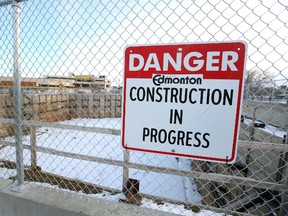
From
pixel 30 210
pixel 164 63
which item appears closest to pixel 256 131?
pixel 164 63

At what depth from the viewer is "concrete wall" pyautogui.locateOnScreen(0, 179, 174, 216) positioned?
146 cm

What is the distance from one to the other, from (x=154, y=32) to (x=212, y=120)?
721 mm

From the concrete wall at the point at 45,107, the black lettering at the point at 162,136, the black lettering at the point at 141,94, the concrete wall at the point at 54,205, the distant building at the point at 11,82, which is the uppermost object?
the black lettering at the point at 141,94

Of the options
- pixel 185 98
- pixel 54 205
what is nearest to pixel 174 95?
pixel 185 98

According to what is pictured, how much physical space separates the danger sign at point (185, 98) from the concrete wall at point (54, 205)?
1.84ft

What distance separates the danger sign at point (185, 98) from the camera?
3.61ft

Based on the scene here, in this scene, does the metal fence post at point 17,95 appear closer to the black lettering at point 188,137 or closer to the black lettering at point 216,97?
the black lettering at point 188,137

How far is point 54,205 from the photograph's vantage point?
153 centimetres

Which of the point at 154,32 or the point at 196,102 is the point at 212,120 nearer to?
the point at 196,102

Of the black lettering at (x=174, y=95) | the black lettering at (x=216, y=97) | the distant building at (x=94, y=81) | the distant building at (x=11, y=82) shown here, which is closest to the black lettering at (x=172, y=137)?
the black lettering at (x=174, y=95)

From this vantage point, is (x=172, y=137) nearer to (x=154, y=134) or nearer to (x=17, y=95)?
(x=154, y=134)

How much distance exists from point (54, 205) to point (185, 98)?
1.37m

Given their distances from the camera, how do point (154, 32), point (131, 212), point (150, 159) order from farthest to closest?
point (150, 159)
point (131, 212)
point (154, 32)

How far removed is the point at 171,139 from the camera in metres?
1.24
